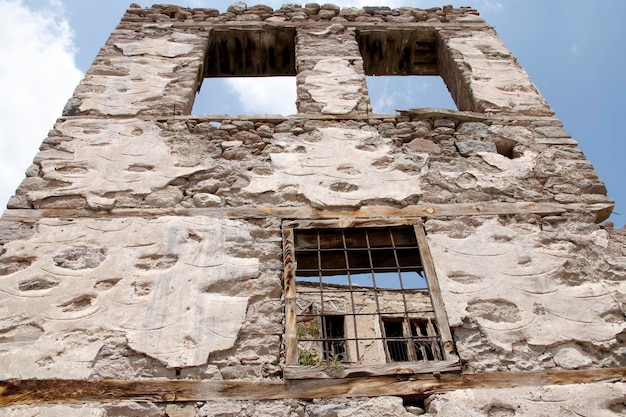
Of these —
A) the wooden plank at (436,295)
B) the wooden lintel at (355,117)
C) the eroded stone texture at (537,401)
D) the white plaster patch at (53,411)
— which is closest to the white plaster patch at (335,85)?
the wooden lintel at (355,117)

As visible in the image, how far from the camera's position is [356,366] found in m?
3.09

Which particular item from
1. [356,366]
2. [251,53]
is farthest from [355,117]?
[356,366]

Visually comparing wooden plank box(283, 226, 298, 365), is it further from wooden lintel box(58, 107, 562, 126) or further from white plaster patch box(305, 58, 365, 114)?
white plaster patch box(305, 58, 365, 114)

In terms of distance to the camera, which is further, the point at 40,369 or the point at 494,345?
the point at 494,345

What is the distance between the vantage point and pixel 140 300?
336 cm

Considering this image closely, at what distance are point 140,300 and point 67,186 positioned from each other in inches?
50.3

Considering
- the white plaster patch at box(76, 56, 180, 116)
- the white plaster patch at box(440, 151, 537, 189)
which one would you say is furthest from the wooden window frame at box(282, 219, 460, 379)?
the white plaster patch at box(76, 56, 180, 116)

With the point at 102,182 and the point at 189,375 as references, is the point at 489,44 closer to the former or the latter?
the point at 102,182

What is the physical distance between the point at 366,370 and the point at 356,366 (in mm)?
69

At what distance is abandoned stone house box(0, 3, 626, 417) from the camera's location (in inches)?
117

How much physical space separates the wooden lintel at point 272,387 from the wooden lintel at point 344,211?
128 cm

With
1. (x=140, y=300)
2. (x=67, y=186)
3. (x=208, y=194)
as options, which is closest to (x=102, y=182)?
(x=67, y=186)

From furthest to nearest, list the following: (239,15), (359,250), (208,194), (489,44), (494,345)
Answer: (239,15) → (489,44) → (208,194) → (359,250) → (494,345)

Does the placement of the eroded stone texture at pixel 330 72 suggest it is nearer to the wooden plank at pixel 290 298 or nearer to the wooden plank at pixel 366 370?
the wooden plank at pixel 290 298
